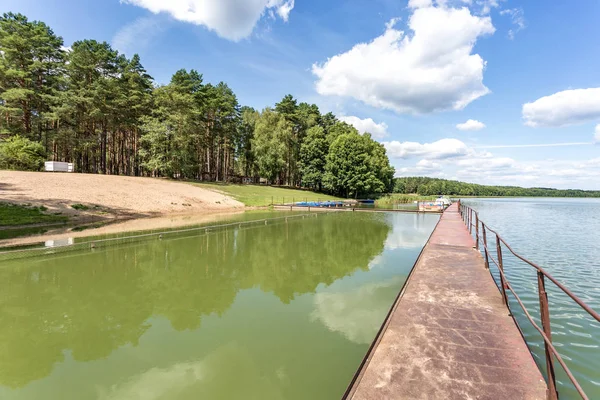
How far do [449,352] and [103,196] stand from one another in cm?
2393

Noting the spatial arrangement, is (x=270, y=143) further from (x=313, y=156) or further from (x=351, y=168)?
(x=351, y=168)

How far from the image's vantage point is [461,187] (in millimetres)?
138875

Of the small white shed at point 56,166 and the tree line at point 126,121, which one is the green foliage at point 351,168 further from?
the small white shed at point 56,166

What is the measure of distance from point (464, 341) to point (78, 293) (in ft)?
25.1

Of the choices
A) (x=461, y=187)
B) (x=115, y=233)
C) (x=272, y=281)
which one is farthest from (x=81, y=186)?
(x=461, y=187)

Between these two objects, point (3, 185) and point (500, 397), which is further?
point (3, 185)

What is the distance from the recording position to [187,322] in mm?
5199

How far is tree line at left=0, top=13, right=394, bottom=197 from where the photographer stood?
2917 cm

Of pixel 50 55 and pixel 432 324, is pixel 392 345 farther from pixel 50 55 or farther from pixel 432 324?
pixel 50 55

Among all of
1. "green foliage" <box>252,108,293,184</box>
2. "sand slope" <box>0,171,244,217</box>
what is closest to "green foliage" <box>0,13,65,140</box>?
"sand slope" <box>0,171,244,217</box>

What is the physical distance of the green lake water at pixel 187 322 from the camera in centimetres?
354

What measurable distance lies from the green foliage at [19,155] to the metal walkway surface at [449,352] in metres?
34.4

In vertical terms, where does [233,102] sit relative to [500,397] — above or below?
above

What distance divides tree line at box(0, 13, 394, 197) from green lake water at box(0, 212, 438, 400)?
1089 inches
